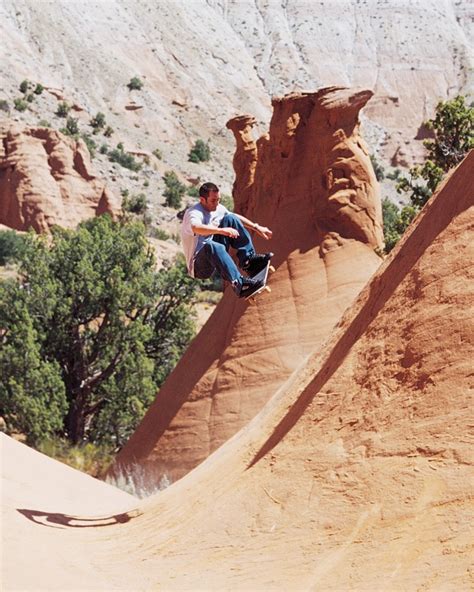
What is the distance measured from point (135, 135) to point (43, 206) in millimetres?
20855

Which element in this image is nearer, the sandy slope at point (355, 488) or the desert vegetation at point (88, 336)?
the sandy slope at point (355, 488)

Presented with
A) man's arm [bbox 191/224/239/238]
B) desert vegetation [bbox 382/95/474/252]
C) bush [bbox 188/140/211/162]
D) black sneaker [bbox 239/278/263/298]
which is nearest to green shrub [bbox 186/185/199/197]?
bush [bbox 188/140/211/162]

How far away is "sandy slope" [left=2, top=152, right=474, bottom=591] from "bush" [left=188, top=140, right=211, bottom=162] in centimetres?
5569

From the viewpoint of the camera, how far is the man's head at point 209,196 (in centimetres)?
850

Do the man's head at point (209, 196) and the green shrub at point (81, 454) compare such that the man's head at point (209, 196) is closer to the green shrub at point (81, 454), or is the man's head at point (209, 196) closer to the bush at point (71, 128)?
the green shrub at point (81, 454)

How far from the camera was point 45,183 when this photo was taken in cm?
4575

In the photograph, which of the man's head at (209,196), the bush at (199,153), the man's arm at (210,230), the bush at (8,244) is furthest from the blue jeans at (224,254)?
the bush at (199,153)

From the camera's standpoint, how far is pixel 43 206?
45219 millimetres

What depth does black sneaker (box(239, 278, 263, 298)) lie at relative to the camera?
870 cm

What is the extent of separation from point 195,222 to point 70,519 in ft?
9.40

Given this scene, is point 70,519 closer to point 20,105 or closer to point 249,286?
point 249,286

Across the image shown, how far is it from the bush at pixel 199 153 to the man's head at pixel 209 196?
184ft

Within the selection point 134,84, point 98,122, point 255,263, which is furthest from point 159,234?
point 255,263

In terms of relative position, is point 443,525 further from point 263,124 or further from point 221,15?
point 221,15
